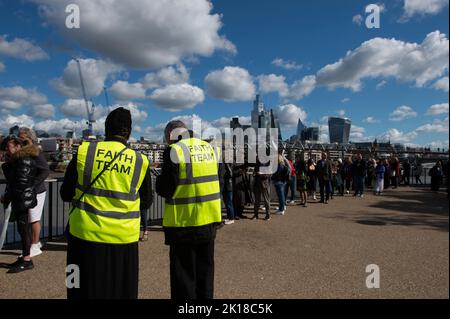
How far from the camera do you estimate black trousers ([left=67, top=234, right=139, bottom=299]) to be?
7.97 ft

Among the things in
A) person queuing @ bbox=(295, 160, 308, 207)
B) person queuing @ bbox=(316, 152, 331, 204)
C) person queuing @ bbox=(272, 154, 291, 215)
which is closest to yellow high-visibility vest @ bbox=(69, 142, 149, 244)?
person queuing @ bbox=(272, 154, 291, 215)

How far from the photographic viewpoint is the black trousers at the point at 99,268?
7.97 feet

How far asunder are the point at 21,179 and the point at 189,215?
9.36ft

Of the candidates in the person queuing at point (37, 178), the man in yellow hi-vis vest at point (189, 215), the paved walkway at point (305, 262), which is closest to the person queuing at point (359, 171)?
the paved walkway at point (305, 262)

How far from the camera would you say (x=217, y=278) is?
4.27 meters

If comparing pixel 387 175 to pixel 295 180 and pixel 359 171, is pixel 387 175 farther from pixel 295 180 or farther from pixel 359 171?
pixel 295 180

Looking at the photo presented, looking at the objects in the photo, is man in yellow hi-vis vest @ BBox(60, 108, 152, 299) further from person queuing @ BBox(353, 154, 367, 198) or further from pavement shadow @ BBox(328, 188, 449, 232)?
person queuing @ BBox(353, 154, 367, 198)

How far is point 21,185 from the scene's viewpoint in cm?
439

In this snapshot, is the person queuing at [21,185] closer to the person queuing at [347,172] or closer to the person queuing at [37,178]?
the person queuing at [37,178]

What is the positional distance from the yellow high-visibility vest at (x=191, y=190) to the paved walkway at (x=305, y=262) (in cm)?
132

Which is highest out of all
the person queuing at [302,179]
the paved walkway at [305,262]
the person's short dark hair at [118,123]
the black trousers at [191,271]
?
the person's short dark hair at [118,123]

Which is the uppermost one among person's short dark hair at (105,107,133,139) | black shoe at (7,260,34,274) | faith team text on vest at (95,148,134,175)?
person's short dark hair at (105,107,133,139)
